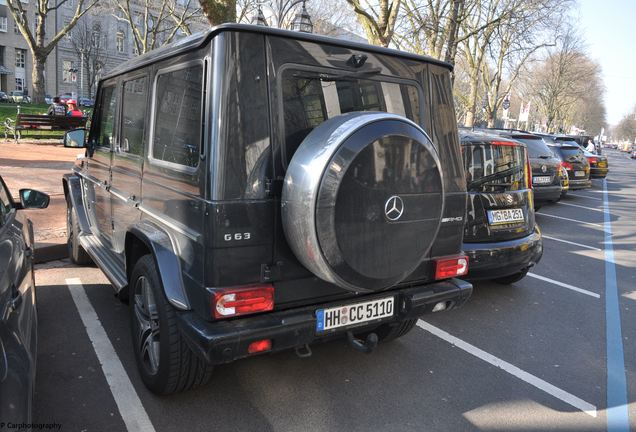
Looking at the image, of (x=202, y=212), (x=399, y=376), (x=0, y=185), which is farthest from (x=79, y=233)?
(x=399, y=376)

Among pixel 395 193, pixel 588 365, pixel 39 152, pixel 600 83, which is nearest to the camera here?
pixel 395 193

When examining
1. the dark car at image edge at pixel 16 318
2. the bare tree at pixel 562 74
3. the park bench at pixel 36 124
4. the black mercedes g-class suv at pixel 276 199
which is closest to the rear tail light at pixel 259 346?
the black mercedes g-class suv at pixel 276 199

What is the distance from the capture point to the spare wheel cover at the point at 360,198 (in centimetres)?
245

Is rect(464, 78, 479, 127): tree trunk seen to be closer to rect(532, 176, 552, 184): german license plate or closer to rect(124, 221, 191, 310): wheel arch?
rect(532, 176, 552, 184): german license plate

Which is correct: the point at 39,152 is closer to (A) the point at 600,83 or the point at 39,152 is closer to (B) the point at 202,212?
(B) the point at 202,212

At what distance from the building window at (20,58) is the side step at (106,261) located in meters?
60.8

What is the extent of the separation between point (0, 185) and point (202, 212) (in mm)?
1715

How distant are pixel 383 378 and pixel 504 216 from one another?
2404 mm

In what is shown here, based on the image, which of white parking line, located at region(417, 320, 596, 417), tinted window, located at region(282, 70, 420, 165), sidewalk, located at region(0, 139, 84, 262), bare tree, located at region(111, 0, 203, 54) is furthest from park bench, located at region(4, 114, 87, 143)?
tinted window, located at region(282, 70, 420, 165)

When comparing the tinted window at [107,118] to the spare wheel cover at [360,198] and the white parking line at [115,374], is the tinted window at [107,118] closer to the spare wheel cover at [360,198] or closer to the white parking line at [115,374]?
the white parking line at [115,374]

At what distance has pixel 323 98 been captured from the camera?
282 cm

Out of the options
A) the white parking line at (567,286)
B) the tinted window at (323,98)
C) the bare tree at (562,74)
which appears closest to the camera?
the tinted window at (323,98)

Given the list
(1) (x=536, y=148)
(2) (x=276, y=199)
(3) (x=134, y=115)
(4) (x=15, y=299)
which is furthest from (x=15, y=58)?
(2) (x=276, y=199)

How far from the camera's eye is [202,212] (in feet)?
8.31
